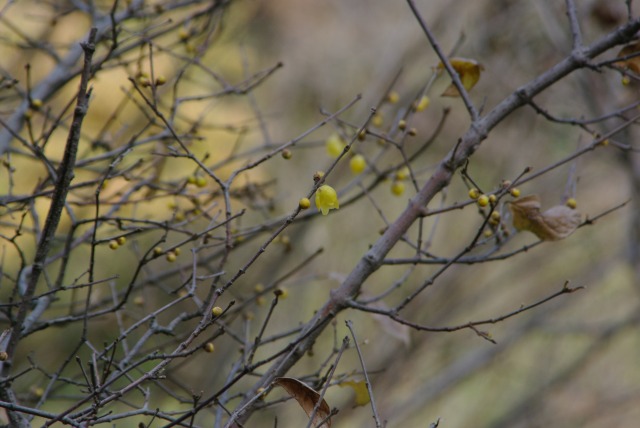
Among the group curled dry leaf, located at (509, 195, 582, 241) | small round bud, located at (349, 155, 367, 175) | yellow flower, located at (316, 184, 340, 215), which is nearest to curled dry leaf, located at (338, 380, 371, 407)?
yellow flower, located at (316, 184, 340, 215)

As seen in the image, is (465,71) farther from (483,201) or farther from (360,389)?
(360,389)

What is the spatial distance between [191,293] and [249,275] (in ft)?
13.9

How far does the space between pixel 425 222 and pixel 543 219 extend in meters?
3.48

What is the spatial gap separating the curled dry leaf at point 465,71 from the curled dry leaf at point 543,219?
1.35 feet

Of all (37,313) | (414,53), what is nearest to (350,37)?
(414,53)

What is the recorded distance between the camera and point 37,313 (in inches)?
77.0

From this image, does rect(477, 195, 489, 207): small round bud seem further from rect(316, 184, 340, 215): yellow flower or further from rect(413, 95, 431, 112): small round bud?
rect(413, 95, 431, 112): small round bud

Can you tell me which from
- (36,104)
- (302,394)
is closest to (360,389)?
(302,394)

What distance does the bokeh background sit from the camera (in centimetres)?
487

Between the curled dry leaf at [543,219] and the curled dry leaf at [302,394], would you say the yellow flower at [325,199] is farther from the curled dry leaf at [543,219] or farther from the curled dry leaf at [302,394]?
the curled dry leaf at [543,219]

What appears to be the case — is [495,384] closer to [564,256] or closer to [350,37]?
[564,256]

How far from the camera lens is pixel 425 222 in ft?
17.7

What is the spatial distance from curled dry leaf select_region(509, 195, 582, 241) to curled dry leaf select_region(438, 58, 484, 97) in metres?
0.41

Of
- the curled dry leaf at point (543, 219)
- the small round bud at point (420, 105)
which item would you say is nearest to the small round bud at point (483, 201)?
the curled dry leaf at point (543, 219)
